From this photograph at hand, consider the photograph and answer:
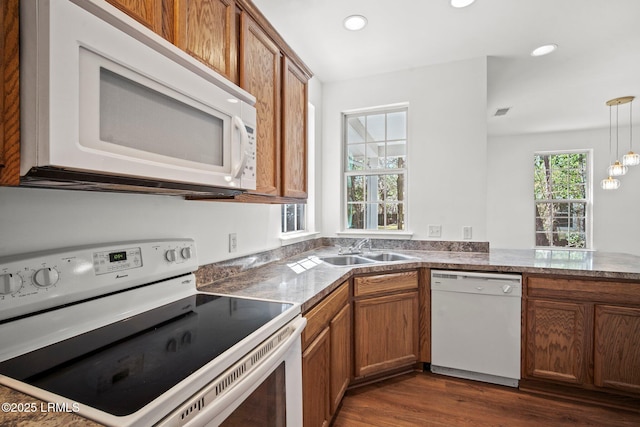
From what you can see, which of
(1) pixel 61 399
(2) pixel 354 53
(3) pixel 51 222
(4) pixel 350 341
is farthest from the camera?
(2) pixel 354 53

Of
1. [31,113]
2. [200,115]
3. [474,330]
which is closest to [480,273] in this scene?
[474,330]

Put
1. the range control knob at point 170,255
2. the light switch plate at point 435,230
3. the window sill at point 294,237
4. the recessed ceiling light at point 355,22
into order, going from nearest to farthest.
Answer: the range control knob at point 170,255 < the recessed ceiling light at point 355,22 < the window sill at point 294,237 < the light switch plate at point 435,230

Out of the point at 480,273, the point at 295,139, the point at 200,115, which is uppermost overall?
the point at 295,139

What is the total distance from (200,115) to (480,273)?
2.02 m

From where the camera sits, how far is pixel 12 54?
598 mm

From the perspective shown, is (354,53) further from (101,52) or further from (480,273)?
(101,52)

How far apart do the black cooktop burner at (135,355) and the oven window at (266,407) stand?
6.7 inches

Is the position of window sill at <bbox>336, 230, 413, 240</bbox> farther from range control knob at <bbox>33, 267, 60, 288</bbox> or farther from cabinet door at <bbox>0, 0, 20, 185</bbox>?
cabinet door at <bbox>0, 0, 20, 185</bbox>

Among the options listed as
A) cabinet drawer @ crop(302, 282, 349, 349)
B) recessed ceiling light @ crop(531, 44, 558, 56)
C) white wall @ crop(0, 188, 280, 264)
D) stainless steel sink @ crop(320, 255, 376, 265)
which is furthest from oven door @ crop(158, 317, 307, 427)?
recessed ceiling light @ crop(531, 44, 558, 56)

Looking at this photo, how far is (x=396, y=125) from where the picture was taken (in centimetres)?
299

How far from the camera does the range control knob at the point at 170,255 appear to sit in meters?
1.20

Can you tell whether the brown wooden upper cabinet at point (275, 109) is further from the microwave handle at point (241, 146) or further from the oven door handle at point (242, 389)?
the oven door handle at point (242, 389)

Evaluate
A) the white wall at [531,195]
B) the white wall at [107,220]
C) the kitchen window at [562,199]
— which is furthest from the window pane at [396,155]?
the kitchen window at [562,199]

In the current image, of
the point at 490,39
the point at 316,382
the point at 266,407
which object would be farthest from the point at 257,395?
the point at 490,39
